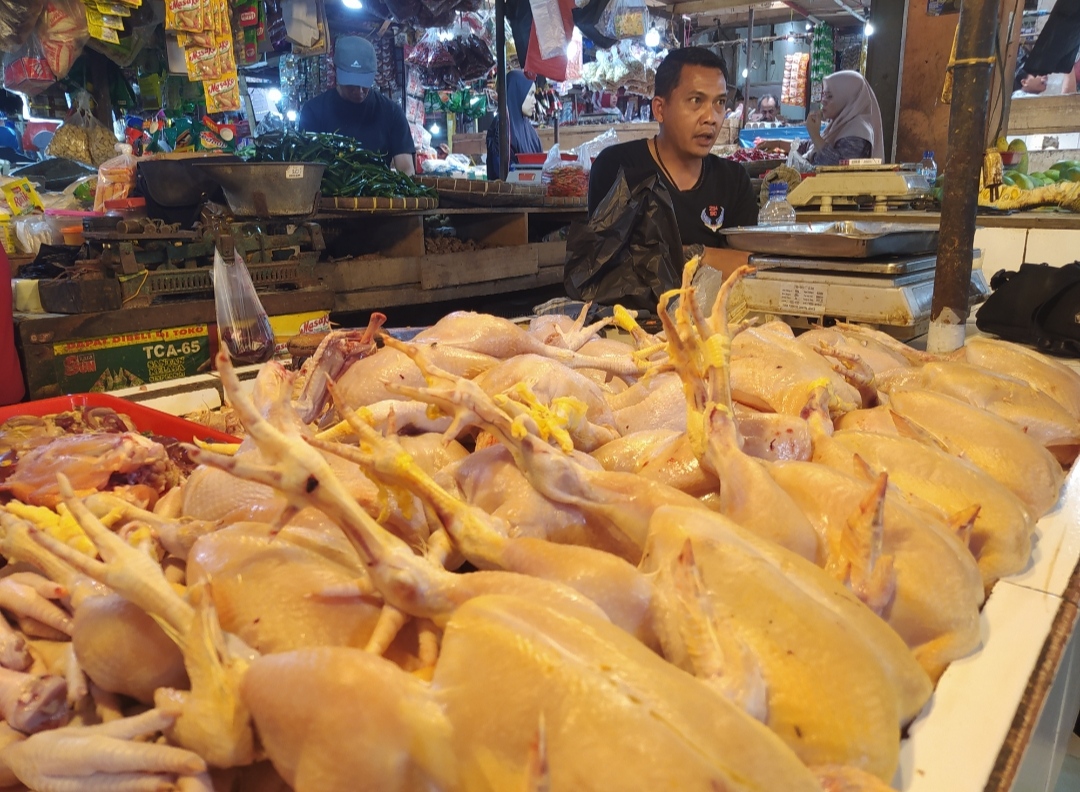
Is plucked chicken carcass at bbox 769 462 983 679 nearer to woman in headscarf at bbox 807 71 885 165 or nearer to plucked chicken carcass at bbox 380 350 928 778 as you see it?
plucked chicken carcass at bbox 380 350 928 778

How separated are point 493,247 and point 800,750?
5995 millimetres

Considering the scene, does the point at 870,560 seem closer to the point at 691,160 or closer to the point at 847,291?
the point at 847,291

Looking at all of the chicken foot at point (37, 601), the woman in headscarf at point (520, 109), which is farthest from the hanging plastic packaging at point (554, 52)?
the chicken foot at point (37, 601)

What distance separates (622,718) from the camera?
71cm

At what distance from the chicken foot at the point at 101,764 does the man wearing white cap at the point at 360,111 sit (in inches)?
253

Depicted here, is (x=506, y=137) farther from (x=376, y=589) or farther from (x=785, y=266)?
(x=376, y=589)

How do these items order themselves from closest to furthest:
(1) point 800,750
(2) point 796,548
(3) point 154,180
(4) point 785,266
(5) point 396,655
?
(1) point 800,750 < (5) point 396,655 < (2) point 796,548 < (4) point 785,266 < (3) point 154,180

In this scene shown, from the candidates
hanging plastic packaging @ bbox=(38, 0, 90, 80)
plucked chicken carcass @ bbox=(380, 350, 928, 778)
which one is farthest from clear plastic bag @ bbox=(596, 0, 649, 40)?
plucked chicken carcass @ bbox=(380, 350, 928, 778)

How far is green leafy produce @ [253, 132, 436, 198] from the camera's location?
4.96 m

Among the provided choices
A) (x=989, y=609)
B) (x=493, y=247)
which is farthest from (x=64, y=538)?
(x=493, y=247)

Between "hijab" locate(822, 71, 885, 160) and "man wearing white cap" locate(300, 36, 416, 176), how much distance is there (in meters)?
4.45

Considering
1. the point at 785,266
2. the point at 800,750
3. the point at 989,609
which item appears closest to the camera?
the point at 800,750

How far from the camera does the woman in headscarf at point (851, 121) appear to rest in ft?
23.6

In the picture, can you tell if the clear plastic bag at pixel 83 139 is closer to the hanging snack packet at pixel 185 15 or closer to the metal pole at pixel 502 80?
the hanging snack packet at pixel 185 15
